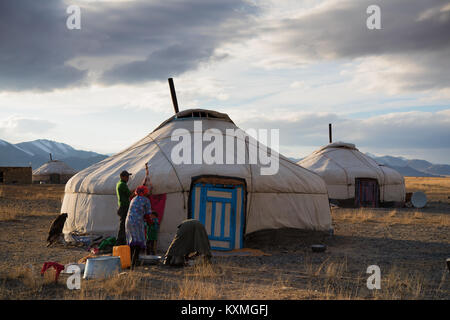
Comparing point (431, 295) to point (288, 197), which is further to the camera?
point (288, 197)

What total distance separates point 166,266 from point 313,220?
405cm

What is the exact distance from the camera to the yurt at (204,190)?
8703 mm

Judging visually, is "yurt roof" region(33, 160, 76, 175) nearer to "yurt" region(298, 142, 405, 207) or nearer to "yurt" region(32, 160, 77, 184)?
"yurt" region(32, 160, 77, 184)

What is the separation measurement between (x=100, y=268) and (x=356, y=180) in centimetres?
1452

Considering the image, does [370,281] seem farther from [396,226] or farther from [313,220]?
[396,226]

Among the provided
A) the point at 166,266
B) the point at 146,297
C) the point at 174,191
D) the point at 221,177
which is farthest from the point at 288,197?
the point at 146,297

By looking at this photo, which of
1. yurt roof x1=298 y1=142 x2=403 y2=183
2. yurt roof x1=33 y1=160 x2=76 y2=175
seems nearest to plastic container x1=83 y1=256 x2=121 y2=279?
yurt roof x1=298 y1=142 x2=403 y2=183

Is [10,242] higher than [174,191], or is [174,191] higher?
[174,191]

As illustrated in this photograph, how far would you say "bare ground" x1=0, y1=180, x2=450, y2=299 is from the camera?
17.9 feet

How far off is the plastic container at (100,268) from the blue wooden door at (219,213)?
257 cm

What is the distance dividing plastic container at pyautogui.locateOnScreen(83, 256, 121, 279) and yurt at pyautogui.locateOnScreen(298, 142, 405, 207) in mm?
13511

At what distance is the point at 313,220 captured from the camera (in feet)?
32.7

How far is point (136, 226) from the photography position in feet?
22.5
